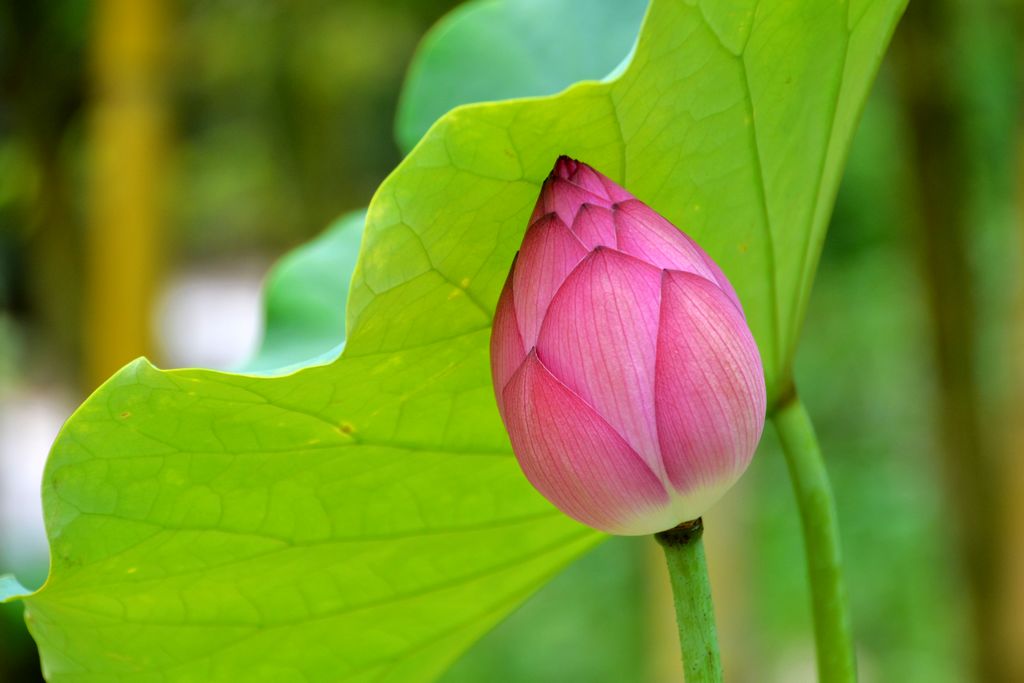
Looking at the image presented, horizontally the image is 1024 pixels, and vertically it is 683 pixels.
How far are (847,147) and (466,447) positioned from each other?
26cm

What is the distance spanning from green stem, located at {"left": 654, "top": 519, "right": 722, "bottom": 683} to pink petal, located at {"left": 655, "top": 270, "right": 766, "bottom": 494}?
34 millimetres

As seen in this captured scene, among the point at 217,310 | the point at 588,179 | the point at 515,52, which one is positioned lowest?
the point at 588,179

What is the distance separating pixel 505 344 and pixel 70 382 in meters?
2.07

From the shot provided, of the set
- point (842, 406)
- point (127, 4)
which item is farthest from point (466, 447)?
point (842, 406)

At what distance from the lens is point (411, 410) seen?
0.53 meters

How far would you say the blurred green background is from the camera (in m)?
1.47

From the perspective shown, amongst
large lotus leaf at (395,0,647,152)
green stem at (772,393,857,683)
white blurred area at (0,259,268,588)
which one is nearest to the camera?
green stem at (772,393,857,683)

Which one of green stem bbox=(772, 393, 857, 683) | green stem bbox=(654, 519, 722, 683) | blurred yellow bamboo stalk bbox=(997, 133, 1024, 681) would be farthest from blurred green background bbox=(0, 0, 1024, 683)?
green stem bbox=(654, 519, 722, 683)

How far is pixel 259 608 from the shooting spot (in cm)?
62

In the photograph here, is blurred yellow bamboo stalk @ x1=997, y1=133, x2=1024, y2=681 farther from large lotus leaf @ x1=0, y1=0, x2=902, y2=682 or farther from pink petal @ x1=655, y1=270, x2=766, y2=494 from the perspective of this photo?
pink petal @ x1=655, y1=270, x2=766, y2=494

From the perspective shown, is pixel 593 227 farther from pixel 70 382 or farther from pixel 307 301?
pixel 70 382

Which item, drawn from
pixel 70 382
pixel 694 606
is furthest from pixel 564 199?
pixel 70 382

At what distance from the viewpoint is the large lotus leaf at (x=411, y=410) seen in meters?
0.46

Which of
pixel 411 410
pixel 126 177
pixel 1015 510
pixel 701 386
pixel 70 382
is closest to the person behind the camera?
pixel 701 386
